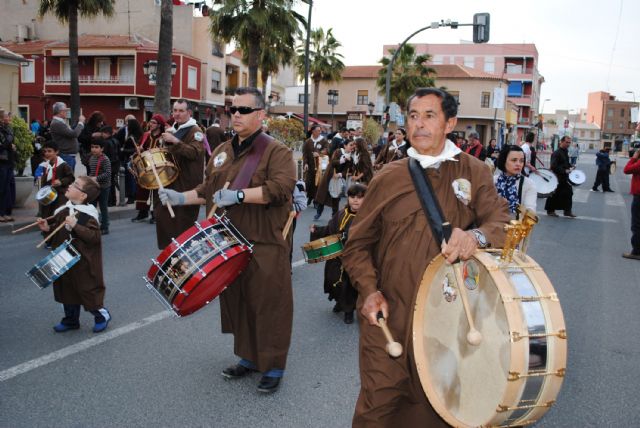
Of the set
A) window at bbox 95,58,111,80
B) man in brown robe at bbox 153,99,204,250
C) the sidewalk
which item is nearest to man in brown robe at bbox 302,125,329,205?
the sidewalk

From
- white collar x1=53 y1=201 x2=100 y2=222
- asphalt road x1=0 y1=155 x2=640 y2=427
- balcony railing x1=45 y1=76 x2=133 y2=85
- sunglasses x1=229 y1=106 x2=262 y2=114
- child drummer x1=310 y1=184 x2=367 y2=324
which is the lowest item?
asphalt road x1=0 y1=155 x2=640 y2=427

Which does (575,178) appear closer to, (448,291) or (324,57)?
(448,291)

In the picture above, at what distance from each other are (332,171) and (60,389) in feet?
25.9

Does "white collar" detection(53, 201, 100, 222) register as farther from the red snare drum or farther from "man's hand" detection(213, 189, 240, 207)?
"man's hand" detection(213, 189, 240, 207)

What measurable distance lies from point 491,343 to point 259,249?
2182 mm

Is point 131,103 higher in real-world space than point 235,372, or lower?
higher

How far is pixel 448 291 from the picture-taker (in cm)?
252

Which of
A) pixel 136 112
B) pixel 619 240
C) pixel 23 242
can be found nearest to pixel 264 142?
pixel 23 242

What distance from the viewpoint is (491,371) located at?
7.21ft

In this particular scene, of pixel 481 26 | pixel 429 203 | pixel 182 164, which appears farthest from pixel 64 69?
pixel 429 203

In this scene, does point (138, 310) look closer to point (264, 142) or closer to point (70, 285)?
point (70, 285)

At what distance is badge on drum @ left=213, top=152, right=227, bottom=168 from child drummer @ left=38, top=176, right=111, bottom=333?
152cm

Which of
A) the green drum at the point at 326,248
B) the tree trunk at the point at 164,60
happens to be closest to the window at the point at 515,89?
the tree trunk at the point at 164,60

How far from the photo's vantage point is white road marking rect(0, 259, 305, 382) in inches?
173
